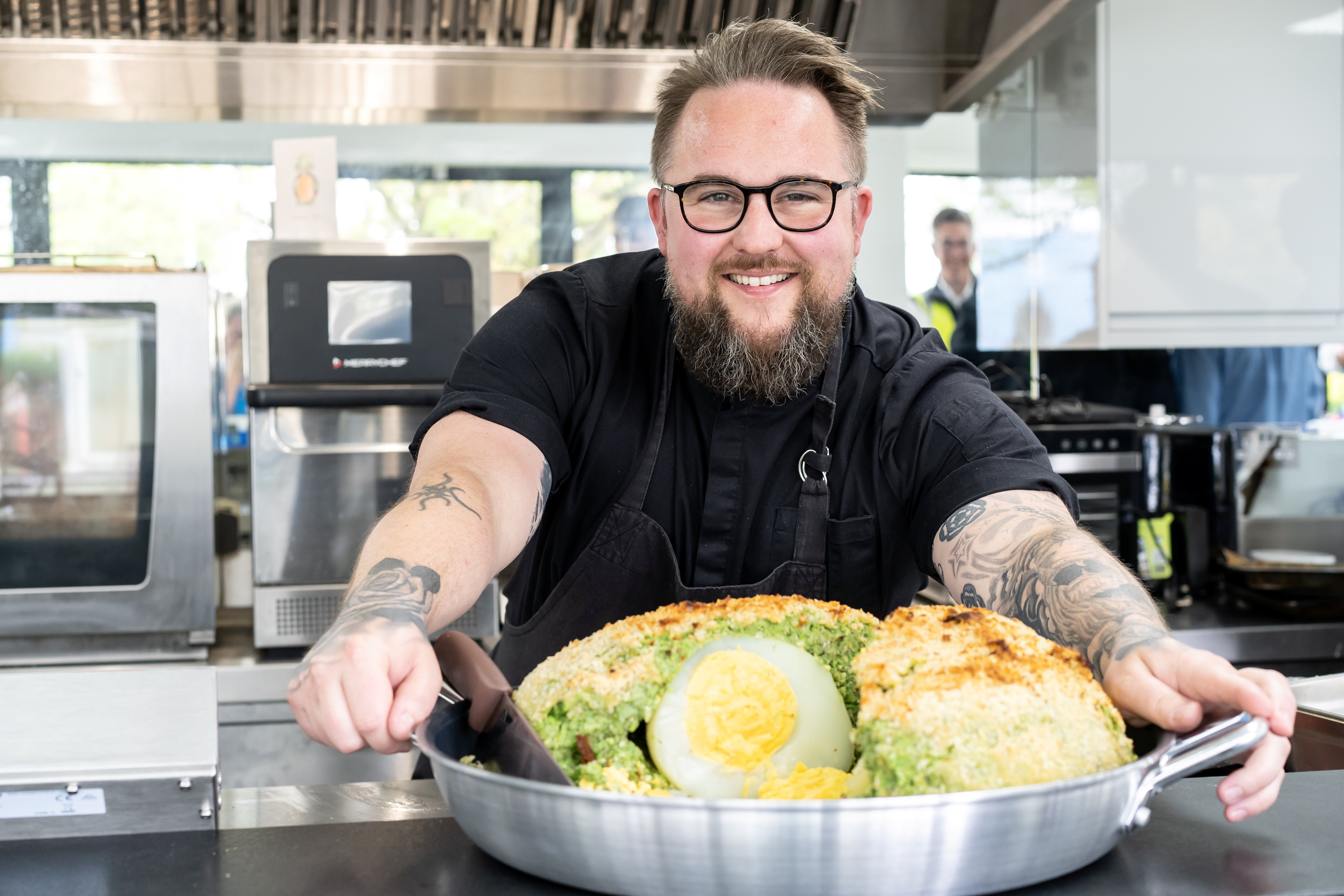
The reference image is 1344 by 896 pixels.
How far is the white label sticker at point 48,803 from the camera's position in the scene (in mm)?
627

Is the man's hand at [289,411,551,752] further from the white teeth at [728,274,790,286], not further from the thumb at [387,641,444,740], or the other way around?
the white teeth at [728,274,790,286]

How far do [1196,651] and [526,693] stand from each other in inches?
14.7

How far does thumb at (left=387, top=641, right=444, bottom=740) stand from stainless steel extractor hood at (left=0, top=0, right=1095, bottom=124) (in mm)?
2127

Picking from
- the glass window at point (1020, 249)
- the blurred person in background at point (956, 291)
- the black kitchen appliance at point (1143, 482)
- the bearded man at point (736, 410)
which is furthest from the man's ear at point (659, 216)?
the blurred person in background at point (956, 291)

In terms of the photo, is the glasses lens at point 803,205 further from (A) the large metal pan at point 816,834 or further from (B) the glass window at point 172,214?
(B) the glass window at point 172,214

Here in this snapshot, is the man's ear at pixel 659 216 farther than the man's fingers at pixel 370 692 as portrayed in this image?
Yes

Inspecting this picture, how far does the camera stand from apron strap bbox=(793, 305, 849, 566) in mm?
1202

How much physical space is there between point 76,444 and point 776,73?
1.62 meters

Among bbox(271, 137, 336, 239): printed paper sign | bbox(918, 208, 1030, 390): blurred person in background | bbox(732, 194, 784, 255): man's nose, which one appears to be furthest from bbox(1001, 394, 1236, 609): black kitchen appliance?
bbox(271, 137, 336, 239): printed paper sign

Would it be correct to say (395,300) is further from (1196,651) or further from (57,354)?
(1196,651)

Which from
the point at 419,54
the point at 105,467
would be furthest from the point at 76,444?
the point at 419,54

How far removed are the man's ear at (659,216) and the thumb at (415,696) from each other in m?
0.72

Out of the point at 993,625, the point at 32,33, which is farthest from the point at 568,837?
the point at 32,33

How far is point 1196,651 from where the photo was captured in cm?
60
